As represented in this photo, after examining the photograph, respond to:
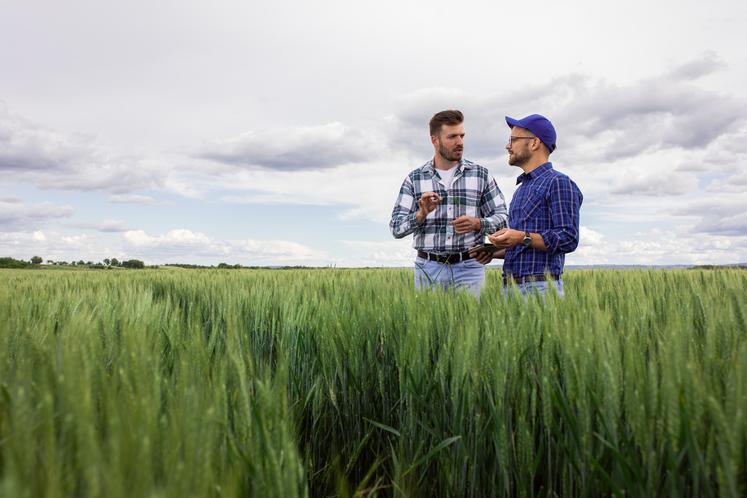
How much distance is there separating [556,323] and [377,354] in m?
0.77

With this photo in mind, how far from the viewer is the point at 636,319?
1.90m

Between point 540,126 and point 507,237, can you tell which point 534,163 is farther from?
point 507,237

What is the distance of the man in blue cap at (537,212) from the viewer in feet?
9.91

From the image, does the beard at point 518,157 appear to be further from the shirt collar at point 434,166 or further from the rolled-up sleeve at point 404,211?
the rolled-up sleeve at point 404,211

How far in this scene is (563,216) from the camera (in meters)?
3.02

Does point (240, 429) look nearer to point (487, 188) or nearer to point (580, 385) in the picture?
point (580, 385)

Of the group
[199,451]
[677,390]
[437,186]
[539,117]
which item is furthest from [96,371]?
[437,186]

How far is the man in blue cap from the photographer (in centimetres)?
302

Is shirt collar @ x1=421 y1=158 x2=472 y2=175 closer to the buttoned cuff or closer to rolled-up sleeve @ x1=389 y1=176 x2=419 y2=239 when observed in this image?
rolled-up sleeve @ x1=389 y1=176 x2=419 y2=239

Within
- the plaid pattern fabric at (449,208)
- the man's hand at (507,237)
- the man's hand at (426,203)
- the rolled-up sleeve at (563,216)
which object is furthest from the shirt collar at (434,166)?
the man's hand at (507,237)

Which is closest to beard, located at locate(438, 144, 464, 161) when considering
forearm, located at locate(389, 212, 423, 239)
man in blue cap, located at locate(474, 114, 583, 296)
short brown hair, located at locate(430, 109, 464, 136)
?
short brown hair, located at locate(430, 109, 464, 136)

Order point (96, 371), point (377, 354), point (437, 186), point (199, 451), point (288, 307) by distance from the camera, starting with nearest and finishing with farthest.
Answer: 1. point (199, 451)
2. point (96, 371)
3. point (377, 354)
4. point (288, 307)
5. point (437, 186)

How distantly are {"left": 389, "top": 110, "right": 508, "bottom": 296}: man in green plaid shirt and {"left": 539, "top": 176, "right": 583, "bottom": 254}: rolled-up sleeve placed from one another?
2.41 feet

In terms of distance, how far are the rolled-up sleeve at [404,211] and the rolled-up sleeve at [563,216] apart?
43.7 inches
